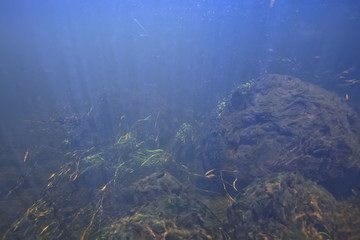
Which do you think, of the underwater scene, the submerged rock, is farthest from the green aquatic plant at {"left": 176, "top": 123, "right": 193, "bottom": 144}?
the submerged rock

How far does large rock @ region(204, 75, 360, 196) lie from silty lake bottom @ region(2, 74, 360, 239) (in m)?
0.03

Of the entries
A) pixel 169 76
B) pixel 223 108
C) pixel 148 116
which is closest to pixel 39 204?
pixel 148 116

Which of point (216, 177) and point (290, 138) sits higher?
point (290, 138)

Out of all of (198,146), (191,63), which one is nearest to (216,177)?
(198,146)

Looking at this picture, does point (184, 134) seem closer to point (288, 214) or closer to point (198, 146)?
point (198, 146)

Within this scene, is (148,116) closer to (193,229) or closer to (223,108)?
(223,108)

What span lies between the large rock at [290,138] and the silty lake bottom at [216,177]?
0.10 feet

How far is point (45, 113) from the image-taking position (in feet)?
35.2

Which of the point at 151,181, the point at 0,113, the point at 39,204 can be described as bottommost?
the point at 0,113

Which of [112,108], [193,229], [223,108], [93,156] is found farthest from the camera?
[112,108]

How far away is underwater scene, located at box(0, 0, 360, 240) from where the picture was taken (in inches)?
147

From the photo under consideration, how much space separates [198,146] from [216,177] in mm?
1836

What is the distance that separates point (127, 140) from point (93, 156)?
1.34 metres

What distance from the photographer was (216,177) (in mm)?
5734
